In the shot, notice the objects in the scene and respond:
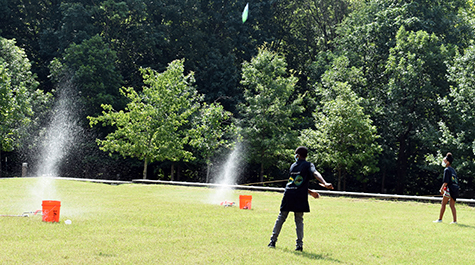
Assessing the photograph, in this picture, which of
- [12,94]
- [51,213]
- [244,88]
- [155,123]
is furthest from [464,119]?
[12,94]

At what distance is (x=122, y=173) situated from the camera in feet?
141

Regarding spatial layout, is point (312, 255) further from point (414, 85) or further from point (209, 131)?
point (414, 85)

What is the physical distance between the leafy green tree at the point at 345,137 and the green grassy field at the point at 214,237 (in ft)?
60.1

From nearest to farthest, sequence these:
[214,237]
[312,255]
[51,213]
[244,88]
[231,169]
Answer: [312,255]
[214,237]
[51,213]
[231,169]
[244,88]

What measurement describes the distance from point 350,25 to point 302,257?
127 ft

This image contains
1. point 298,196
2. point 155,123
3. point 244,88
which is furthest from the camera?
point 244,88

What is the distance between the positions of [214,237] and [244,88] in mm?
34435

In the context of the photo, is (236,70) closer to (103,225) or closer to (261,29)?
(261,29)

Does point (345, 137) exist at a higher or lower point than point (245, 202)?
higher

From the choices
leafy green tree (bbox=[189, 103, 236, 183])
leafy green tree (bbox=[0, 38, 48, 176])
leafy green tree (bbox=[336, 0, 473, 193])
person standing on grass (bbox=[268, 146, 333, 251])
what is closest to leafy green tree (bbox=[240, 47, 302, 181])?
leafy green tree (bbox=[189, 103, 236, 183])

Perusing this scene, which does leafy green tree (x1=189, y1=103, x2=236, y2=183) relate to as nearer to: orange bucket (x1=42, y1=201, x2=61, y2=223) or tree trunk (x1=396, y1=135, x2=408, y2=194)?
tree trunk (x1=396, y1=135, x2=408, y2=194)

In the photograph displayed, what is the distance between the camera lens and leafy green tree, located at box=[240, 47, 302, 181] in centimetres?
3688

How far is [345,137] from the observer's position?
113 ft

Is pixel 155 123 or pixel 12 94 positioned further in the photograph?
pixel 12 94
